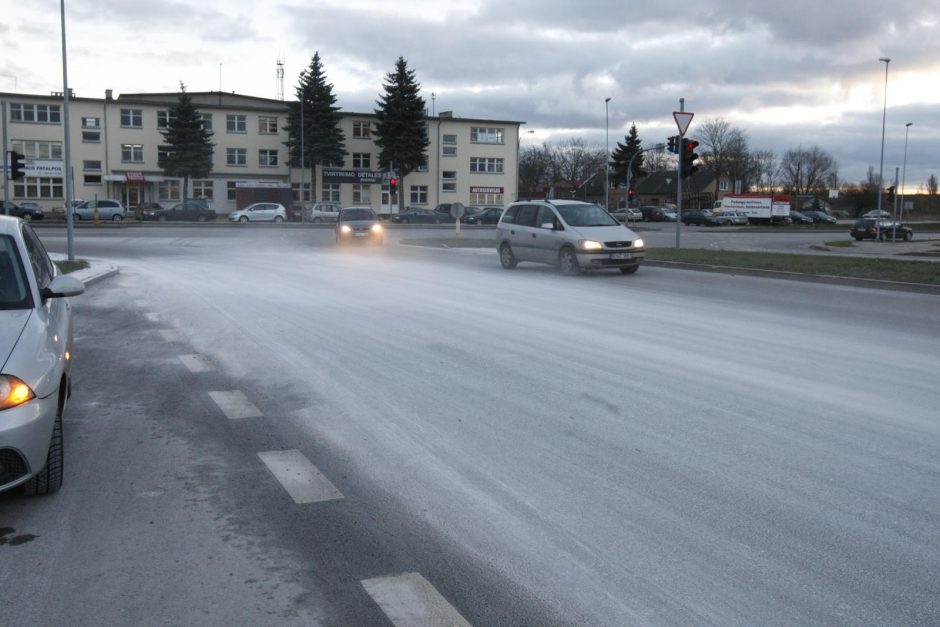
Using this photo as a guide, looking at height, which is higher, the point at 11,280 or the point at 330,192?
the point at 330,192

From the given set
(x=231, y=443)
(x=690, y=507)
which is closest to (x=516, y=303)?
(x=231, y=443)

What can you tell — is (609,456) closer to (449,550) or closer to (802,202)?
(449,550)

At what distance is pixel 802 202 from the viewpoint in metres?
113

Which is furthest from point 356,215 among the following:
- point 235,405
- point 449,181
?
point 449,181

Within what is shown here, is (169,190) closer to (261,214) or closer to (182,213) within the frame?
(182,213)

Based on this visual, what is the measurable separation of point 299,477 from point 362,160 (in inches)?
3091

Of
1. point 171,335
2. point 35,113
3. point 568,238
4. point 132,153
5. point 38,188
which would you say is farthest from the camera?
A: point 132,153

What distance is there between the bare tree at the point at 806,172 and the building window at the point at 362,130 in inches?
3052

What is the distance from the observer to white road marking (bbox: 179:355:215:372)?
8.14 metres

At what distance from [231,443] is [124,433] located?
84 cm

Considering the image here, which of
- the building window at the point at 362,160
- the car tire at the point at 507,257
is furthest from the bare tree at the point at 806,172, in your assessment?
the car tire at the point at 507,257

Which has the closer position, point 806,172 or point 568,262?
point 568,262

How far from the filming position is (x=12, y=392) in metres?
4.20

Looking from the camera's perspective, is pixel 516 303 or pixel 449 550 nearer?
pixel 449 550
